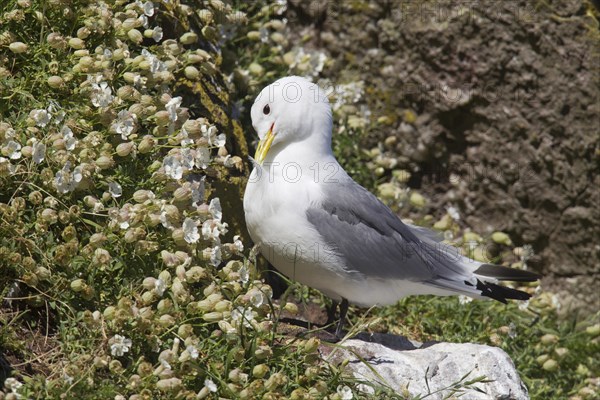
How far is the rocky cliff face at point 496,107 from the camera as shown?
206 inches

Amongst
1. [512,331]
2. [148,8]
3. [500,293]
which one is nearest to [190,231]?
[148,8]

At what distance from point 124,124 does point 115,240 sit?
0.47 m

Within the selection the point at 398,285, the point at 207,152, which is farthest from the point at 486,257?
the point at 207,152

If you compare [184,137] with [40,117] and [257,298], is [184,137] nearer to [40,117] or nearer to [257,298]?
[40,117]

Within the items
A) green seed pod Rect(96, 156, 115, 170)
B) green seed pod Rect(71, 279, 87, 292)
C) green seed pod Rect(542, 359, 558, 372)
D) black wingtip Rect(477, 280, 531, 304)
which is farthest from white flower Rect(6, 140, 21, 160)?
green seed pod Rect(542, 359, 558, 372)

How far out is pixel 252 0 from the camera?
16.7ft

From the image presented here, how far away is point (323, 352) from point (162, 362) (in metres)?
0.87

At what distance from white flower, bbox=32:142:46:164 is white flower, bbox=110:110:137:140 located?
0.31 m

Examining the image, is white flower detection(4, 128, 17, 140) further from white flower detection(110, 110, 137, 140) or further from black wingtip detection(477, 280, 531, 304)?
black wingtip detection(477, 280, 531, 304)

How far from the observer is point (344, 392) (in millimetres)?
3037

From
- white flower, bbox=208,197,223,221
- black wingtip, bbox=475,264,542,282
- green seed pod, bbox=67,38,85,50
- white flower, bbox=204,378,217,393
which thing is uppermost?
green seed pod, bbox=67,38,85,50

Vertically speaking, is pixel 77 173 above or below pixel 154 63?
below

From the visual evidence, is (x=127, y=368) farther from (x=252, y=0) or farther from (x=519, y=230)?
(x=519, y=230)

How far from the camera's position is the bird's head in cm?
370
